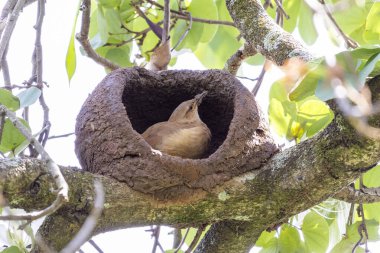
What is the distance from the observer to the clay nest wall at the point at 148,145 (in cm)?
321

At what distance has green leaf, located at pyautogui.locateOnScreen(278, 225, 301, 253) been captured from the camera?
3723mm

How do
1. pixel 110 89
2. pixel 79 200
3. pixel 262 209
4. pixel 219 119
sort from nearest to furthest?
1. pixel 79 200
2. pixel 262 209
3. pixel 110 89
4. pixel 219 119

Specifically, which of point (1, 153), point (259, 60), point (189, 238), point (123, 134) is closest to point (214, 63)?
point (259, 60)

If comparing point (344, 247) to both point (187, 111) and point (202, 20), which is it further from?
point (202, 20)

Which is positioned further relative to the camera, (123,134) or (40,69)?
(40,69)

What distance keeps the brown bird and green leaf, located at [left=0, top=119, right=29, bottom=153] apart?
3.11 ft

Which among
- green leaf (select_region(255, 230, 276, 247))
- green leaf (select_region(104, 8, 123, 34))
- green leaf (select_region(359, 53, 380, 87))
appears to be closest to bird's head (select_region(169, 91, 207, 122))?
green leaf (select_region(104, 8, 123, 34))

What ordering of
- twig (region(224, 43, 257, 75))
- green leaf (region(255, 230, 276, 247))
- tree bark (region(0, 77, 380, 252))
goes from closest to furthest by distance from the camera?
tree bark (region(0, 77, 380, 252)), green leaf (region(255, 230, 276, 247)), twig (region(224, 43, 257, 75))

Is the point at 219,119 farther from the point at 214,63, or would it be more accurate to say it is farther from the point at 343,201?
the point at 343,201

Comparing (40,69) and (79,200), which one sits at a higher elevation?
(40,69)

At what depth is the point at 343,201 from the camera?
12.4ft

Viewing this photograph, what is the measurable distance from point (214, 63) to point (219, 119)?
1.59ft

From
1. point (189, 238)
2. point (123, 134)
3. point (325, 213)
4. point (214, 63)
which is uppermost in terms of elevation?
point (214, 63)

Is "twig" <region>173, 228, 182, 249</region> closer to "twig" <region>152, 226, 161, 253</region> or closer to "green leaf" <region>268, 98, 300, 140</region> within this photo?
"twig" <region>152, 226, 161, 253</region>
